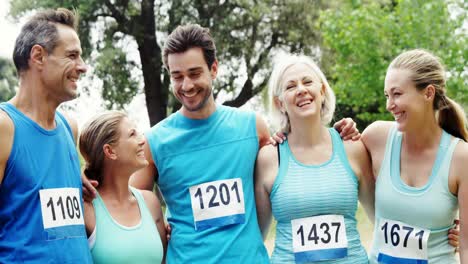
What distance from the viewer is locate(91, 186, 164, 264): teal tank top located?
10.6 feet

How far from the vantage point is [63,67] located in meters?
3.03

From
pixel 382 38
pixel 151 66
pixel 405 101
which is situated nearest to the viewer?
pixel 405 101

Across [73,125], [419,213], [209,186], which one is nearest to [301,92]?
[209,186]

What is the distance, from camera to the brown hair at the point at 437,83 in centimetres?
332

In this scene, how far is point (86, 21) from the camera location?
55.2 feet

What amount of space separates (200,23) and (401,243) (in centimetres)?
1435

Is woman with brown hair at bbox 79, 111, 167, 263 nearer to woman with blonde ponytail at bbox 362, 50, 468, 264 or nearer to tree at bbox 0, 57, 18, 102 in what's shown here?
woman with blonde ponytail at bbox 362, 50, 468, 264

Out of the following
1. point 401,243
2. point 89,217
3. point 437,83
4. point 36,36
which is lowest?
point 401,243

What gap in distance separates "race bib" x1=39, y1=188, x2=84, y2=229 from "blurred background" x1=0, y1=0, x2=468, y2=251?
13385mm

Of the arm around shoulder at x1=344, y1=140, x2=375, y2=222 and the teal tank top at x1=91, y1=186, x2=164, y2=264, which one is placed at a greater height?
the arm around shoulder at x1=344, y1=140, x2=375, y2=222

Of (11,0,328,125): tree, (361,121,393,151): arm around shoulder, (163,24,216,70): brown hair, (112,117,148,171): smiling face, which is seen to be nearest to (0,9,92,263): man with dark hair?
(112,117,148,171): smiling face

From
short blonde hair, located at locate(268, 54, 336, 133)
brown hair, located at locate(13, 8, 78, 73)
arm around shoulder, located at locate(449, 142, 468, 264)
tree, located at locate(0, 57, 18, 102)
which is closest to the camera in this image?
brown hair, located at locate(13, 8, 78, 73)

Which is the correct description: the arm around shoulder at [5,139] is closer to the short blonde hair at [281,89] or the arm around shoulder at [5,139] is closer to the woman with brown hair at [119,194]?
the woman with brown hair at [119,194]

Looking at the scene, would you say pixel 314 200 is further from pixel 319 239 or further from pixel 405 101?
pixel 405 101
